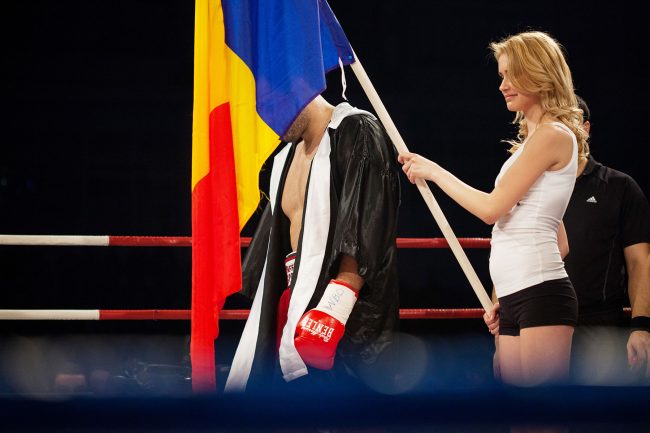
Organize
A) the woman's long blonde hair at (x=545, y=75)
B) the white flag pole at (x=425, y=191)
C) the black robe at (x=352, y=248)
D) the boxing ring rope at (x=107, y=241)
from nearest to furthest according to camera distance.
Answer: the woman's long blonde hair at (x=545, y=75), the black robe at (x=352, y=248), the white flag pole at (x=425, y=191), the boxing ring rope at (x=107, y=241)

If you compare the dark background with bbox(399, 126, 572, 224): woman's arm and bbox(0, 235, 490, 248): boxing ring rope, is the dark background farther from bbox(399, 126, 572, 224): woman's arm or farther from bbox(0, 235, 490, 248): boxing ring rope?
bbox(399, 126, 572, 224): woman's arm

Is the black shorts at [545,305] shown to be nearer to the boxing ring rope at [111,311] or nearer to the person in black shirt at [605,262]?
the person in black shirt at [605,262]

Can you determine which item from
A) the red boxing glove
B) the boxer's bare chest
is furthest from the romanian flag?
the red boxing glove

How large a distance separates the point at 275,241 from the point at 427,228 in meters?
4.16

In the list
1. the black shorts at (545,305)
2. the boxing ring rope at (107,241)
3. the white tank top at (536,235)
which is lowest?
the boxing ring rope at (107,241)

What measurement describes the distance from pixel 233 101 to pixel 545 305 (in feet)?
3.01

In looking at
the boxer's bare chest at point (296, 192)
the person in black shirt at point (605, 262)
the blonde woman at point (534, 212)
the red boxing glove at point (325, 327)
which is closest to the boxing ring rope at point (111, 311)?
the person in black shirt at point (605, 262)

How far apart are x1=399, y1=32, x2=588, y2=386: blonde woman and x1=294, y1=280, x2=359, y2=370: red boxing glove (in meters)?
0.33

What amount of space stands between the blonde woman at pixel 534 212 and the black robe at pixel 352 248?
0.62 ft

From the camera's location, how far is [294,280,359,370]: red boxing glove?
158 centimetres

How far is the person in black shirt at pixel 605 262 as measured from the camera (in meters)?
2.09

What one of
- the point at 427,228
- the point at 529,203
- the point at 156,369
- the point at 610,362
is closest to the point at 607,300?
the point at 610,362

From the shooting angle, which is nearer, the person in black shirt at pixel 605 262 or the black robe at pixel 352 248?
the black robe at pixel 352 248

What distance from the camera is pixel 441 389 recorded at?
49cm
